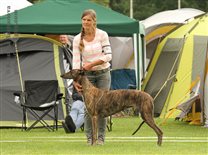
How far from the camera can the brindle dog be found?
1066 cm

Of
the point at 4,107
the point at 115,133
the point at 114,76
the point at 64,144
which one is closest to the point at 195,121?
the point at 115,133

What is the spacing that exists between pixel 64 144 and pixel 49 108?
9.11 feet

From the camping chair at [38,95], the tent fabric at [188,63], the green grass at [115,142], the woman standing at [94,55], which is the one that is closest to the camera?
the green grass at [115,142]

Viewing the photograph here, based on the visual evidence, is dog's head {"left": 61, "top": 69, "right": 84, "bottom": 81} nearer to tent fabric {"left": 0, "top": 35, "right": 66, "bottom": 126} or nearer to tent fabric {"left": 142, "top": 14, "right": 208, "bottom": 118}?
tent fabric {"left": 0, "top": 35, "right": 66, "bottom": 126}

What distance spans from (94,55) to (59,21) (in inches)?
186

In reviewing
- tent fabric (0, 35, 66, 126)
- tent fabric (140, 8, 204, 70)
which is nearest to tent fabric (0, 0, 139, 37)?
tent fabric (0, 35, 66, 126)

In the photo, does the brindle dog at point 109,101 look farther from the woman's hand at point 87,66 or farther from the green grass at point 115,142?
the green grass at point 115,142

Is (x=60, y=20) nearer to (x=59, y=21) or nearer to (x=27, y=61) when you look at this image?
(x=59, y=21)

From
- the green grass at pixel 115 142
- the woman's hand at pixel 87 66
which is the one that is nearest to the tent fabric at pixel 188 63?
the green grass at pixel 115 142

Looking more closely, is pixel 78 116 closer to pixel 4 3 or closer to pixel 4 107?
pixel 4 107

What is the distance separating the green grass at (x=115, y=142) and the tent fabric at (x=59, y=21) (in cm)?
175

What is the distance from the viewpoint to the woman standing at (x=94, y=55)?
35.0ft

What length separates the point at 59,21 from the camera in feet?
50.4

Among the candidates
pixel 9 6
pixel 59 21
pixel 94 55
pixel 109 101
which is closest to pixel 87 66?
pixel 94 55
